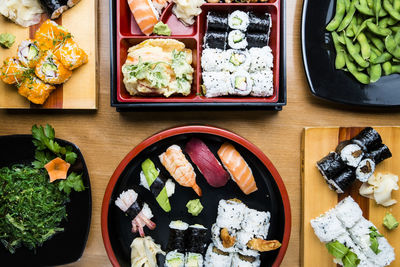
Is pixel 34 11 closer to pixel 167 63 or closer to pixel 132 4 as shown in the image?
pixel 132 4

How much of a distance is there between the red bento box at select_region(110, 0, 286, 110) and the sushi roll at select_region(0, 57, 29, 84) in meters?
0.53

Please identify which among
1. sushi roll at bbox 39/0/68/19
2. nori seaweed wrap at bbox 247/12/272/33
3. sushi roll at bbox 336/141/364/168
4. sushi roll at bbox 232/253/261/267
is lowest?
sushi roll at bbox 232/253/261/267

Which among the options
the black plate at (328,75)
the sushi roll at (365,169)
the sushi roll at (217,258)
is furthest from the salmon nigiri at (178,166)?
the sushi roll at (365,169)

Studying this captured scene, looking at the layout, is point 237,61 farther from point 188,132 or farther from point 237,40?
point 188,132

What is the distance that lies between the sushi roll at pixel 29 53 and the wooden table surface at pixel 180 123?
30cm

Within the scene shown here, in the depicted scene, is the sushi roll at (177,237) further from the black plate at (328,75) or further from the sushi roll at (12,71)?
the sushi roll at (12,71)

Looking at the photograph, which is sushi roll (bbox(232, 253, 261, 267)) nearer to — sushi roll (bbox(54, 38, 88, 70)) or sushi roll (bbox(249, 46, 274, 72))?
sushi roll (bbox(249, 46, 274, 72))

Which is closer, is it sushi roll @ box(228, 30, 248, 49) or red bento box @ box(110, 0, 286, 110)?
red bento box @ box(110, 0, 286, 110)

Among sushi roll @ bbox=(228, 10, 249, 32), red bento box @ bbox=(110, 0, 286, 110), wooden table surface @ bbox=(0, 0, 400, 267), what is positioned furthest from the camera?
wooden table surface @ bbox=(0, 0, 400, 267)

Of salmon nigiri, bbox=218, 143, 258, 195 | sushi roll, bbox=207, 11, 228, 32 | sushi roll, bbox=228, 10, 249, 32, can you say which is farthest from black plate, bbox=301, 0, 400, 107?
salmon nigiri, bbox=218, 143, 258, 195

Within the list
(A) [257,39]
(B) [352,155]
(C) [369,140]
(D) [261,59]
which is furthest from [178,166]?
(C) [369,140]

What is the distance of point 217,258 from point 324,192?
2.45 feet

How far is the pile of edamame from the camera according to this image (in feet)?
6.98

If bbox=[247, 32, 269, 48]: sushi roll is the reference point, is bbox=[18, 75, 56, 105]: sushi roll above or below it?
below
